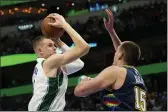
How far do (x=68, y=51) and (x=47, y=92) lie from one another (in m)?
0.41

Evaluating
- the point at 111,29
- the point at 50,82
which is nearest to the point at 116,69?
the point at 50,82

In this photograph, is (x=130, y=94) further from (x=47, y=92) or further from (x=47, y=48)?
(x=47, y=48)

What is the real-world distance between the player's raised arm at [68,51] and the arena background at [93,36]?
6.88 metres

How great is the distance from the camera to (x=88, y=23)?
37.7 feet

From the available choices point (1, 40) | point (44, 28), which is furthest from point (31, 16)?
point (44, 28)

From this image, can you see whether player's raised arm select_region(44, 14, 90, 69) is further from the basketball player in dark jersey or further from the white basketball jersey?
the basketball player in dark jersey

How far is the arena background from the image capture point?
11195mm

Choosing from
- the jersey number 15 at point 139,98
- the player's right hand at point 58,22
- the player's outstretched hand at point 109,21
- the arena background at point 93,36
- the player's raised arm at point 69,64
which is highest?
the player's right hand at point 58,22

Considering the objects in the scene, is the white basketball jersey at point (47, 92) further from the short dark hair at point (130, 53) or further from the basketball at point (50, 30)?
the short dark hair at point (130, 53)

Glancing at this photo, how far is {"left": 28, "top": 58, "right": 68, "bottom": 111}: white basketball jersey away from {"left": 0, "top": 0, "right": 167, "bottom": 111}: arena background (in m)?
6.82

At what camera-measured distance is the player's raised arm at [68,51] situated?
3.66m

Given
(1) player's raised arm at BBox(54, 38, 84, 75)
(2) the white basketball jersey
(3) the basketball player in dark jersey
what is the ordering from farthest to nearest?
(1) player's raised arm at BBox(54, 38, 84, 75), (2) the white basketball jersey, (3) the basketball player in dark jersey

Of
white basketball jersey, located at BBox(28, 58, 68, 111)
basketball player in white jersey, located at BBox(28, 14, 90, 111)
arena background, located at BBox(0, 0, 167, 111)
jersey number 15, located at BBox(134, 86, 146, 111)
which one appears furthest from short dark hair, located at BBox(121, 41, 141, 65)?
arena background, located at BBox(0, 0, 167, 111)

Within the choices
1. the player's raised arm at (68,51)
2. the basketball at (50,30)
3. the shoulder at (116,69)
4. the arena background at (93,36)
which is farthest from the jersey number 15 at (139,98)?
the arena background at (93,36)
